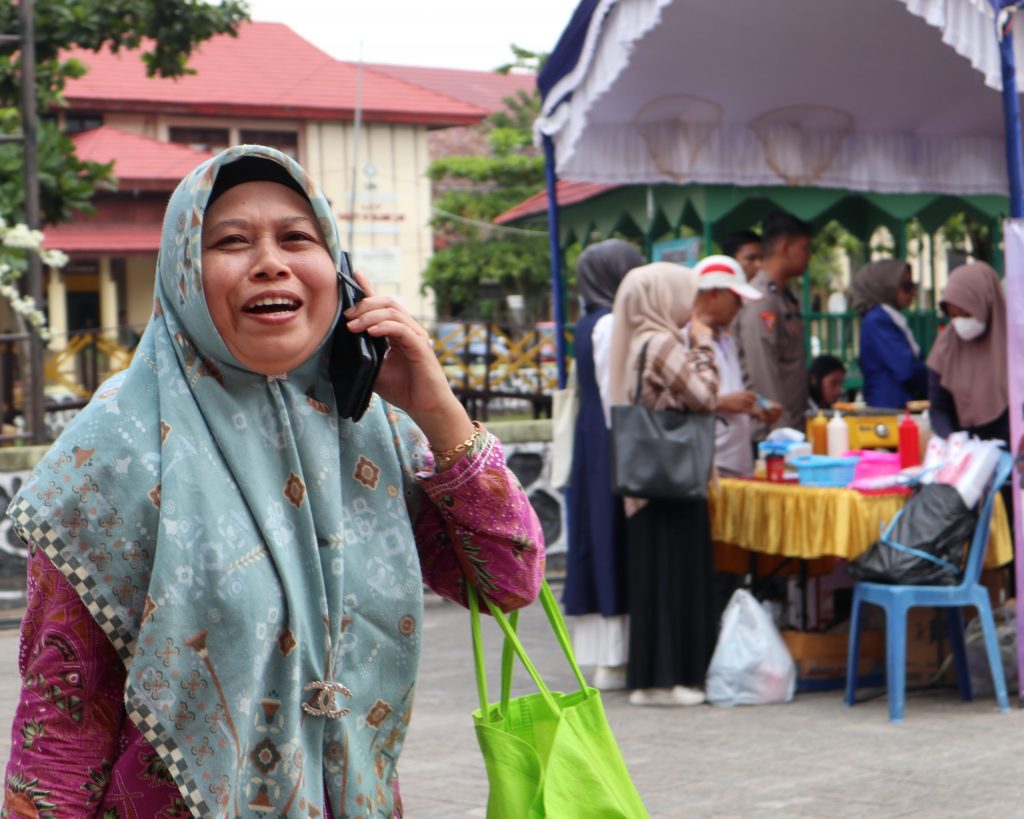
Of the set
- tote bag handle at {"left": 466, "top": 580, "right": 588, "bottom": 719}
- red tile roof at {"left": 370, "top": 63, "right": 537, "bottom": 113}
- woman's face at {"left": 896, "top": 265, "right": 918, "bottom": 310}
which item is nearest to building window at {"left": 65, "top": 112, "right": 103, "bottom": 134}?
red tile roof at {"left": 370, "top": 63, "right": 537, "bottom": 113}

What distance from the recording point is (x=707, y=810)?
5012 millimetres

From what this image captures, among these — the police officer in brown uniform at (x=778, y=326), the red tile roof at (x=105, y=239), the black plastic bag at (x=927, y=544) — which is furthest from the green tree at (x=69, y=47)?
the red tile roof at (x=105, y=239)

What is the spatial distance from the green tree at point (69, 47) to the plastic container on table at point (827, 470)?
6.96 m

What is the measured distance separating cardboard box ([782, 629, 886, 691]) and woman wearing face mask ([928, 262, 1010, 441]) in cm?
113

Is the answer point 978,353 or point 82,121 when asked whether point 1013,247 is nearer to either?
point 978,353

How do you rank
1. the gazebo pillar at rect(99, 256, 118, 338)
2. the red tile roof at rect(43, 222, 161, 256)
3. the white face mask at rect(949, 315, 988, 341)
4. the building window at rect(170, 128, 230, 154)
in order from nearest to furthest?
the white face mask at rect(949, 315, 988, 341) → the red tile roof at rect(43, 222, 161, 256) → the gazebo pillar at rect(99, 256, 118, 338) → the building window at rect(170, 128, 230, 154)

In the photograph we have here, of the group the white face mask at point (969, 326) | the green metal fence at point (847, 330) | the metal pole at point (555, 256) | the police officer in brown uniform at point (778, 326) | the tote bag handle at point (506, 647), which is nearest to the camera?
the tote bag handle at point (506, 647)

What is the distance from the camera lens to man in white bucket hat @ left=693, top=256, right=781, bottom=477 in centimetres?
727

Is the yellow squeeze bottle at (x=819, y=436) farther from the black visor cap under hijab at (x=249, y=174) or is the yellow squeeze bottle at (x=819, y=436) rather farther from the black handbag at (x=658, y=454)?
the black visor cap under hijab at (x=249, y=174)

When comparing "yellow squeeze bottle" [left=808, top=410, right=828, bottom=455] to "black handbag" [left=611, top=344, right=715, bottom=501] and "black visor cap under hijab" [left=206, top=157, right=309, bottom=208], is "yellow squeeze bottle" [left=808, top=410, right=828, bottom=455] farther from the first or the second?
"black visor cap under hijab" [left=206, top=157, right=309, bottom=208]

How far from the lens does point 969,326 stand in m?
7.29

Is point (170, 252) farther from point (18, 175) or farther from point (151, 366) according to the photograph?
point (18, 175)

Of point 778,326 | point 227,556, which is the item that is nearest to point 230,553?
point 227,556

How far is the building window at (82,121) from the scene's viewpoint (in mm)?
35125
